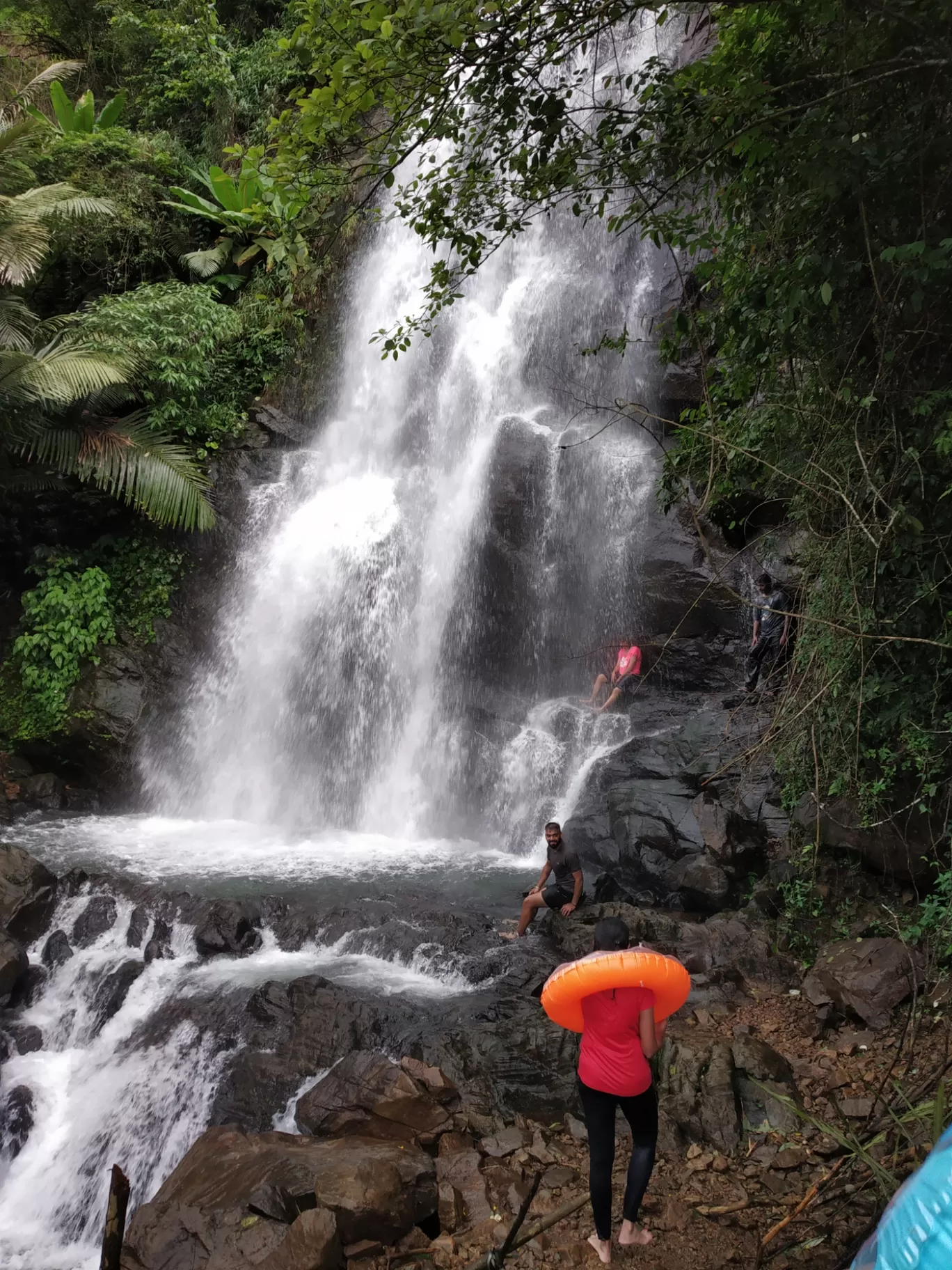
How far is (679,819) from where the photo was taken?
766cm

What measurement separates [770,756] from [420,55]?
590cm

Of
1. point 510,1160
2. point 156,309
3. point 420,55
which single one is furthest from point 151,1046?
point 156,309

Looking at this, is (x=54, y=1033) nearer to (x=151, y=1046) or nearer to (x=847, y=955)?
(x=151, y=1046)

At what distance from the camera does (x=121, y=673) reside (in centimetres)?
1125

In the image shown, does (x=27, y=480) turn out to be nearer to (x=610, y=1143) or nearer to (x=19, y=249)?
(x=19, y=249)

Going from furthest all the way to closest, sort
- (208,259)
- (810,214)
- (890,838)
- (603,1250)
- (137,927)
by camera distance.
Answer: (208,259), (137,927), (890,838), (810,214), (603,1250)

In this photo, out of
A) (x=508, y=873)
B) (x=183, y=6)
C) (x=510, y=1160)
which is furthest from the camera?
(x=183, y=6)

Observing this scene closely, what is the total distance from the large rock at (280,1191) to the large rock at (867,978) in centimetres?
275

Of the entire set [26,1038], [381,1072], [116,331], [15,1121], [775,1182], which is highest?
→ [116,331]

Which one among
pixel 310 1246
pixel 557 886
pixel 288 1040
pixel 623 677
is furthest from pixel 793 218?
pixel 288 1040

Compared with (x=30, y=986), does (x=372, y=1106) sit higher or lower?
higher

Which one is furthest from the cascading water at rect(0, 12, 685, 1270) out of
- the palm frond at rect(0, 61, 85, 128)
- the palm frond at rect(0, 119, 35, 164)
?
the palm frond at rect(0, 61, 85, 128)

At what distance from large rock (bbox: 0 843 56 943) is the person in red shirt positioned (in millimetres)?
5400

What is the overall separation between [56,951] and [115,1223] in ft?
15.0
